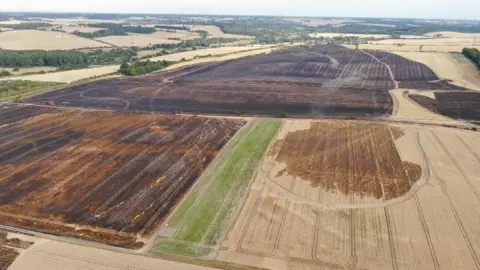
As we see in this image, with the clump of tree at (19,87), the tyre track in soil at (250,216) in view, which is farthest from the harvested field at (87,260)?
the clump of tree at (19,87)

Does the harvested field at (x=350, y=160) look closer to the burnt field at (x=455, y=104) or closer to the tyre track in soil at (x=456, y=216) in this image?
the tyre track in soil at (x=456, y=216)

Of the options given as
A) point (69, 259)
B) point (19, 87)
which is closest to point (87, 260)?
point (69, 259)

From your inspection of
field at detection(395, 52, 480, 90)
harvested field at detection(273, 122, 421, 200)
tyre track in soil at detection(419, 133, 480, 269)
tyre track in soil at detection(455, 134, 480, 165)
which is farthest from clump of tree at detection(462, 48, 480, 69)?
tyre track in soil at detection(419, 133, 480, 269)

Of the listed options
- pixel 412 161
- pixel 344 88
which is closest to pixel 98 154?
pixel 412 161

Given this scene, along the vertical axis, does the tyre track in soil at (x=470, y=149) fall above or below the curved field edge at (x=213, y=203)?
above

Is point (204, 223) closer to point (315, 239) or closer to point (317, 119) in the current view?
point (315, 239)

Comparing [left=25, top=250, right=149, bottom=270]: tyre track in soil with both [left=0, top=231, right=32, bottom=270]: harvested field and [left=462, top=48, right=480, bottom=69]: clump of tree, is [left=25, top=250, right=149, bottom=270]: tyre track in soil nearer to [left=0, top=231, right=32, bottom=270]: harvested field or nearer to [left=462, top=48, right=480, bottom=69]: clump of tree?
[left=0, top=231, right=32, bottom=270]: harvested field
